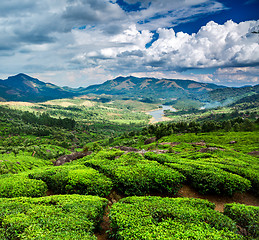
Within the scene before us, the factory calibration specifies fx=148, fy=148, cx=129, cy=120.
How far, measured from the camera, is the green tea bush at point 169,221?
36.1ft

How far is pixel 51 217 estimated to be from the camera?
12781 mm

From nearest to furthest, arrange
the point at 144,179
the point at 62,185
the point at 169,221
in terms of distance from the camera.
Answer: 1. the point at 169,221
2. the point at 144,179
3. the point at 62,185

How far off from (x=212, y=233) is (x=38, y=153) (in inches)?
5832

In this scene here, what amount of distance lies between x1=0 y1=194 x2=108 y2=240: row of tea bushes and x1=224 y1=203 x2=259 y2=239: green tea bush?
1263 centimetres

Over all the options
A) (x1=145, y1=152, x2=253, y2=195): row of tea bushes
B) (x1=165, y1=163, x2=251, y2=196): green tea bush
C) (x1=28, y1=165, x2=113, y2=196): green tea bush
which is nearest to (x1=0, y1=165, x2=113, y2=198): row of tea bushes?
(x1=28, y1=165, x2=113, y2=196): green tea bush

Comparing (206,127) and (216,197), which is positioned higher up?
(216,197)

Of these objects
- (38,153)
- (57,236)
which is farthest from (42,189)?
(38,153)

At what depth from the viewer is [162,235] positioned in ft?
35.2

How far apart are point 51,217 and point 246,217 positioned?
17225 mm

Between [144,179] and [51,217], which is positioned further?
[144,179]

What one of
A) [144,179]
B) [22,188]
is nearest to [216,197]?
[144,179]

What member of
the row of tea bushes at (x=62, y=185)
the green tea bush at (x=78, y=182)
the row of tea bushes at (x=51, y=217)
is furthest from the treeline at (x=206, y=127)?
the row of tea bushes at (x=51, y=217)

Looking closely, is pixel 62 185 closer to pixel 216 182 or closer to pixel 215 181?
pixel 215 181

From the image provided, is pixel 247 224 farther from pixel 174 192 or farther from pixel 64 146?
pixel 64 146
